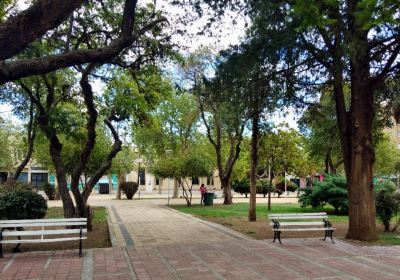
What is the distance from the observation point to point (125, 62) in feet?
45.1

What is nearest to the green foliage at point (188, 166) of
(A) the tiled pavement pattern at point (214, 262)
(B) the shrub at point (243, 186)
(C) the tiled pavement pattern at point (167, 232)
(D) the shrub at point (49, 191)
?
(C) the tiled pavement pattern at point (167, 232)

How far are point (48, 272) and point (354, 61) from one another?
8.92 m

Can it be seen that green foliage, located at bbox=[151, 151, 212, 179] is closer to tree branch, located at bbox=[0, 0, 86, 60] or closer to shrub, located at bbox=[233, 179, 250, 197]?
shrub, located at bbox=[233, 179, 250, 197]

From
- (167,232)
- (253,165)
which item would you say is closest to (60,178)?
(167,232)

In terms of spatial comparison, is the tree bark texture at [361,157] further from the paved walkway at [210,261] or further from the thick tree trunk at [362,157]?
the paved walkway at [210,261]

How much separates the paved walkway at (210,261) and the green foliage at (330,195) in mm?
9329

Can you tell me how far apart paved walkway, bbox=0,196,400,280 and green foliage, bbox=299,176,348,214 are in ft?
30.6

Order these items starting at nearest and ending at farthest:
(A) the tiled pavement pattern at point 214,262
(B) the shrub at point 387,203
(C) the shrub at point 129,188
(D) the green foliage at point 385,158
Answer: (A) the tiled pavement pattern at point 214,262 < (B) the shrub at point 387,203 < (C) the shrub at point 129,188 < (D) the green foliage at point 385,158

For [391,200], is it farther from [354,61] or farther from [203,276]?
[203,276]

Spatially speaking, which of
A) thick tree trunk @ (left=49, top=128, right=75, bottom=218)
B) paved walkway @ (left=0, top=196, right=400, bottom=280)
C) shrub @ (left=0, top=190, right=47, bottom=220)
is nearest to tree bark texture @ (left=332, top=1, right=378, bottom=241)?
paved walkway @ (left=0, top=196, right=400, bottom=280)

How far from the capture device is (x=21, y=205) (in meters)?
11.9

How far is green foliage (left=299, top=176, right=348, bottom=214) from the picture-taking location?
789 inches

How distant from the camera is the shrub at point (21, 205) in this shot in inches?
463

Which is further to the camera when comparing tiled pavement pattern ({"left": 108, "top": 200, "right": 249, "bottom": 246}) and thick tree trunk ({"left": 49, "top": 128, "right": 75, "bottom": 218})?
thick tree trunk ({"left": 49, "top": 128, "right": 75, "bottom": 218})
